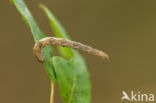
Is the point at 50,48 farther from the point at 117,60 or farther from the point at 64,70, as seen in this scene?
the point at 117,60

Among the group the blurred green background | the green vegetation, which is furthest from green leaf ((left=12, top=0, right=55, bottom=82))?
the blurred green background

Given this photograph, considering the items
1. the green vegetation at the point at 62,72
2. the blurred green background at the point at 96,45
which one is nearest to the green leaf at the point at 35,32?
the green vegetation at the point at 62,72

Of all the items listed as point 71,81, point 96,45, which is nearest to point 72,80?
point 71,81

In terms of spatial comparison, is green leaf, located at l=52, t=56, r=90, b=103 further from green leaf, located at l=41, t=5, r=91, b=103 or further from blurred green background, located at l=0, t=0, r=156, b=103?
blurred green background, located at l=0, t=0, r=156, b=103

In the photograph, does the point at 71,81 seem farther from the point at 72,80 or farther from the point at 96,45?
the point at 96,45

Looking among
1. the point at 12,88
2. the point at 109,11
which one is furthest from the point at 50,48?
the point at 109,11
